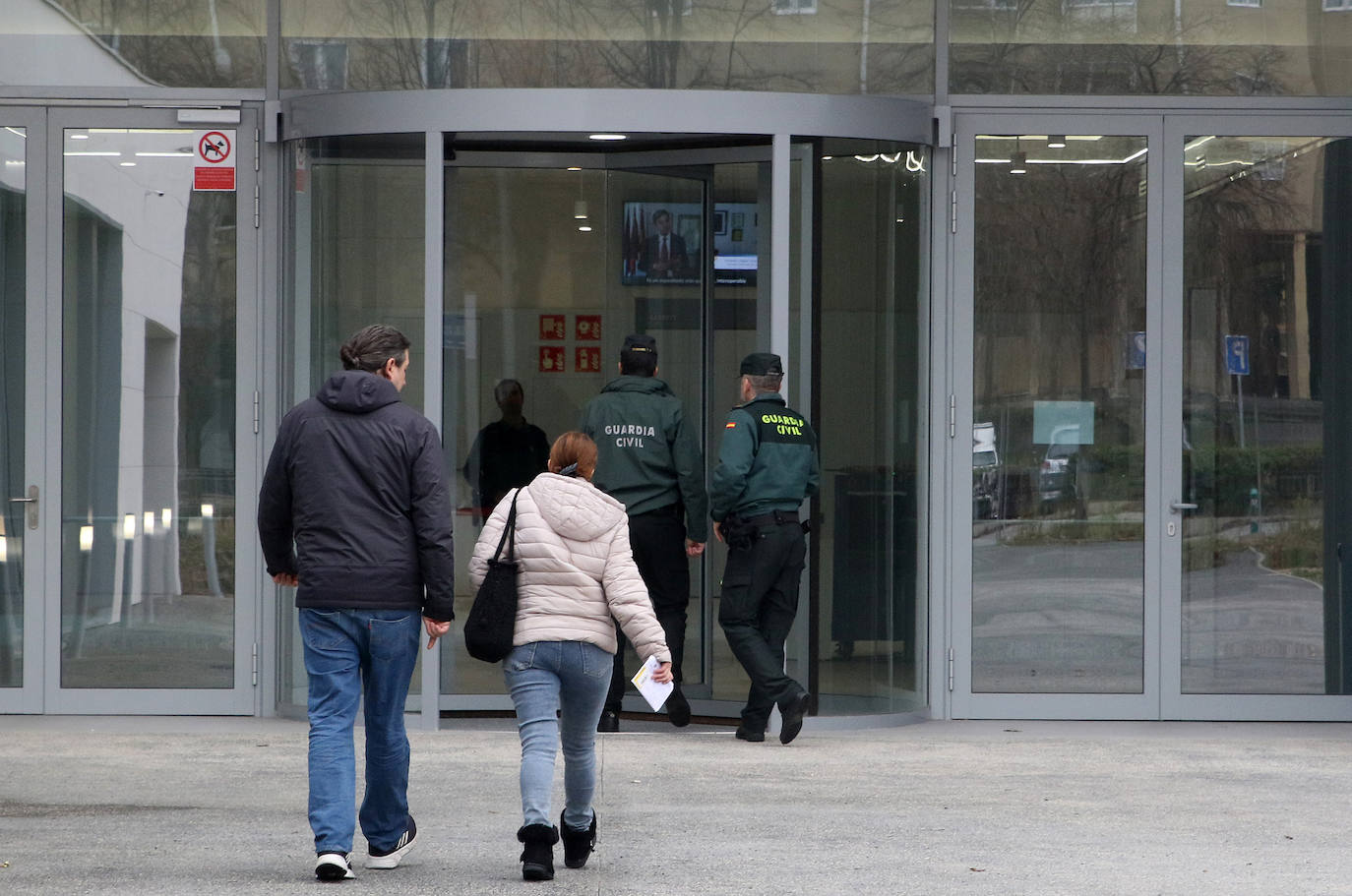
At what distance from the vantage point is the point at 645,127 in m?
7.69

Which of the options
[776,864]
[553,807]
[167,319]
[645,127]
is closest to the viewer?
[776,864]

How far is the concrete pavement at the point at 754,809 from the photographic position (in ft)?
17.0

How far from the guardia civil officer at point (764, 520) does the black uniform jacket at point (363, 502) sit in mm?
2473

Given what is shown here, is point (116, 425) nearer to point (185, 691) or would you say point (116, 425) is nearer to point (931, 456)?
point (185, 691)

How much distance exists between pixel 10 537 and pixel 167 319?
126 cm

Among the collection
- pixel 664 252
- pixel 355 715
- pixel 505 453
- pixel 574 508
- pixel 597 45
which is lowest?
pixel 355 715

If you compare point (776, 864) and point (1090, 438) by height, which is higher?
point (1090, 438)

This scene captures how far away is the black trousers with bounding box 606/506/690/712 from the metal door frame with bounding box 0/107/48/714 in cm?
275

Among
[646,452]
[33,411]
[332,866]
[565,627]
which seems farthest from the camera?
[33,411]

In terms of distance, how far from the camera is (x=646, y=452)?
7.75 metres

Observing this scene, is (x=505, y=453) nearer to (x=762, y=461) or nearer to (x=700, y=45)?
(x=762, y=461)

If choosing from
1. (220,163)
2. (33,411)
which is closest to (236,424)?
(33,411)

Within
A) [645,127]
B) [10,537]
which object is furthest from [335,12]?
[10,537]

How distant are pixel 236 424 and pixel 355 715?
11.2ft
